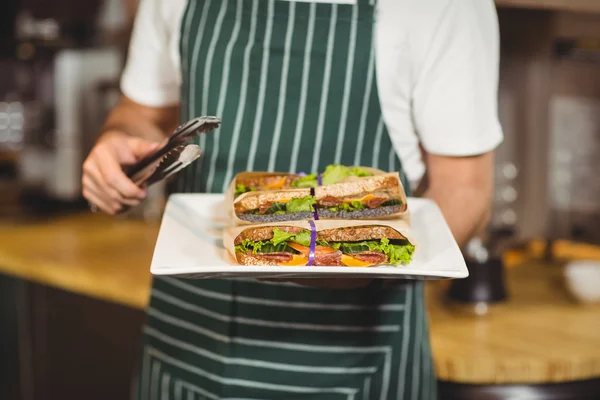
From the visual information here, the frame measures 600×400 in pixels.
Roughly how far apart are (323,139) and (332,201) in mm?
209

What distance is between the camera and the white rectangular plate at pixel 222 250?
71 cm

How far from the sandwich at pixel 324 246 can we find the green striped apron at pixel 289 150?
0.27m

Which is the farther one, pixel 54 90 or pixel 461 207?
pixel 54 90

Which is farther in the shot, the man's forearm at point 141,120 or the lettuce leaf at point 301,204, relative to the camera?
the man's forearm at point 141,120

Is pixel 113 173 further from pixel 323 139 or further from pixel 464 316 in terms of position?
pixel 464 316

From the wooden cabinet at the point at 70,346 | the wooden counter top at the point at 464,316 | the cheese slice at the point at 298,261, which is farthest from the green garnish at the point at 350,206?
the wooden cabinet at the point at 70,346

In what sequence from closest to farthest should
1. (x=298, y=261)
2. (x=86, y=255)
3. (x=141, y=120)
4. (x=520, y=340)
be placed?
(x=298, y=261) → (x=141, y=120) → (x=520, y=340) → (x=86, y=255)

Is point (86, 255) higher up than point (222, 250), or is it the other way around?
point (222, 250)

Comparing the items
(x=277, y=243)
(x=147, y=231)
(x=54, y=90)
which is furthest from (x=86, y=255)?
(x=277, y=243)

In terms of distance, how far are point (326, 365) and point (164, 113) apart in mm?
511

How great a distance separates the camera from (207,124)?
2.68ft

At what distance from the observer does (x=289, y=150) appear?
107 cm

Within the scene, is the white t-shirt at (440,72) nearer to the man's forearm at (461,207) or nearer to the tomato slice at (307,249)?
the man's forearm at (461,207)

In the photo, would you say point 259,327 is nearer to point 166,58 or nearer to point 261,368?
point 261,368
